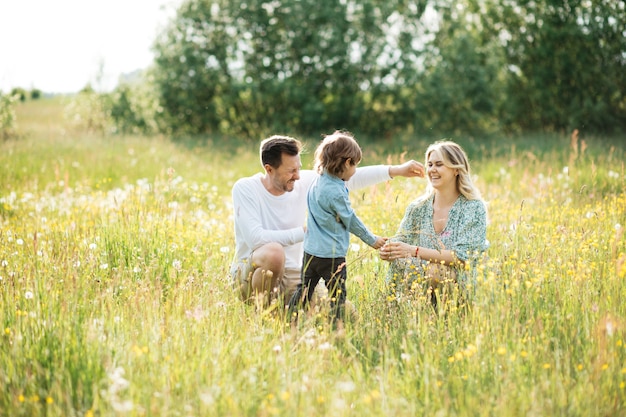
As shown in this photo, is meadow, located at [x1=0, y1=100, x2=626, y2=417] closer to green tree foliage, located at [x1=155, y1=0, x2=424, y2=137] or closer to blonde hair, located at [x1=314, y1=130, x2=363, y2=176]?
blonde hair, located at [x1=314, y1=130, x2=363, y2=176]

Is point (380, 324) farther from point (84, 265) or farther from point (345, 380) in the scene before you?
point (84, 265)

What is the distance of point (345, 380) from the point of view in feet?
10.5

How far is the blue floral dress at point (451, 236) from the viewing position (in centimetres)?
453

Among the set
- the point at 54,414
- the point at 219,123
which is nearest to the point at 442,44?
the point at 219,123

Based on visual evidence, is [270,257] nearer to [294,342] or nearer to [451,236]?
[294,342]

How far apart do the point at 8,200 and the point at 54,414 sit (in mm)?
5697

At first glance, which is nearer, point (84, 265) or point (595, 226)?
point (84, 265)

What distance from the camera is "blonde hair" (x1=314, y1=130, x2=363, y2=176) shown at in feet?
13.8

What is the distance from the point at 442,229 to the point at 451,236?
128mm

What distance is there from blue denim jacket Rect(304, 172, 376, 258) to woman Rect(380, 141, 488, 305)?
28 cm

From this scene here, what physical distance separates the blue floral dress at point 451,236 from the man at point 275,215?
0.36 meters

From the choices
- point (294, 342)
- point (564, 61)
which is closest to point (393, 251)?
point (294, 342)

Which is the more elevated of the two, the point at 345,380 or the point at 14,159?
the point at 14,159

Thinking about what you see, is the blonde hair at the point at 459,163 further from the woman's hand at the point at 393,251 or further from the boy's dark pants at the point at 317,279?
the boy's dark pants at the point at 317,279
